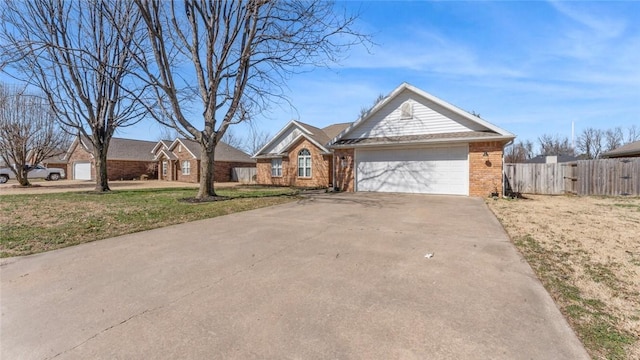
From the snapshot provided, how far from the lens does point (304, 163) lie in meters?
21.7

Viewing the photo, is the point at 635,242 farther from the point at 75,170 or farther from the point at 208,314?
the point at 75,170

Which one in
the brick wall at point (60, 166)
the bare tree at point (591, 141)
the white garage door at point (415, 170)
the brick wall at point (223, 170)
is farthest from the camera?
the bare tree at point (591, 141)

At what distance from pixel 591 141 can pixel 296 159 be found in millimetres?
57846

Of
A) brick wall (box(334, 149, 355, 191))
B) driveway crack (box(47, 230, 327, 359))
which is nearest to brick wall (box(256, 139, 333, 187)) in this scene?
brick wall (box(334, 149, 355, 191))

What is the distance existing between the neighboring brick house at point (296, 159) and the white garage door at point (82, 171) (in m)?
23.0

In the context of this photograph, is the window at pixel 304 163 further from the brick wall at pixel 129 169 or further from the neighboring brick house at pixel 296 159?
the brick wall at pixel 129 169

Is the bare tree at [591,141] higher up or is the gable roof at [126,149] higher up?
the bare tree at [591,141]

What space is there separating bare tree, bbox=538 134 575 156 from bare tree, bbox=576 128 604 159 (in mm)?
2878

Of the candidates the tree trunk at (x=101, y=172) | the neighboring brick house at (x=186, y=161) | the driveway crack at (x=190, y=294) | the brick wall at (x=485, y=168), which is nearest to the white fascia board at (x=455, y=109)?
the brick wall at (x=485, y=168)

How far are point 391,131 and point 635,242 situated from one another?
35.2 feet

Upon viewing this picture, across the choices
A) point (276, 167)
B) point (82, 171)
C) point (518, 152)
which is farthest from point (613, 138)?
point (82, 171)

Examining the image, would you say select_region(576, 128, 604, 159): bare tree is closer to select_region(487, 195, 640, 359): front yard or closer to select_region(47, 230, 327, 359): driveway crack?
select_region(487, 195, 640, 359): front yard

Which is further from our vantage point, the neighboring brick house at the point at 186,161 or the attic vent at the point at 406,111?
the neighboring brick house at the point at 186,161

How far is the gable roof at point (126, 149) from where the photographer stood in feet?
105
